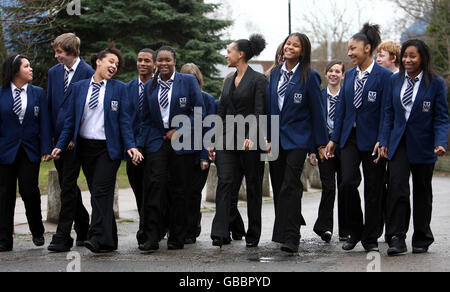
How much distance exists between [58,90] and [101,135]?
42.9 inches

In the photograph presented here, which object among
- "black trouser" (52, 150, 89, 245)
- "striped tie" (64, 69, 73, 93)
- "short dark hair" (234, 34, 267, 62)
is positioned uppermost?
"short dark hair" (234, 34, 267, 62)

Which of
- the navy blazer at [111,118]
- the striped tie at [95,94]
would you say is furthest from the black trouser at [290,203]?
the striped tie at [95,94]

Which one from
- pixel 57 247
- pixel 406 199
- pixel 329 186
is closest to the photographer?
pixel 406 199

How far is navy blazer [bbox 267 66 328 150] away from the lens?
26.7ft

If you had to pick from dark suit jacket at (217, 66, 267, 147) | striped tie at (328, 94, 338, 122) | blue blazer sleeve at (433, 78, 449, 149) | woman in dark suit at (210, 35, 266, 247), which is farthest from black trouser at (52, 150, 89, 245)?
blue blazer sleeve at (433, 78, 449, 149)

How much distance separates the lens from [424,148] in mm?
7801

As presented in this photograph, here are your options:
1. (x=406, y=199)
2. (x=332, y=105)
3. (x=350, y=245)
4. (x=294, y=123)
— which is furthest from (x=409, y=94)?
(x=332, y=105)

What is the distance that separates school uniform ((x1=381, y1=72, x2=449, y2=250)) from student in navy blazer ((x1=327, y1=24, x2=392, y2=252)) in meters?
0.18

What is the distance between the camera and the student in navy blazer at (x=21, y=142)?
28.5ft

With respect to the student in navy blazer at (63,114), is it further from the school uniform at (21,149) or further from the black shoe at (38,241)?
the black shoe at (38,241)

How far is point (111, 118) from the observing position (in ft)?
27.2

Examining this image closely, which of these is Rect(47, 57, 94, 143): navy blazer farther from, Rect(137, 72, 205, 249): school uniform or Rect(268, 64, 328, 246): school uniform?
Rect(268, 64, 328, 246): school uniform

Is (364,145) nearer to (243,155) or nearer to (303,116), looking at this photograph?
(303,116)
